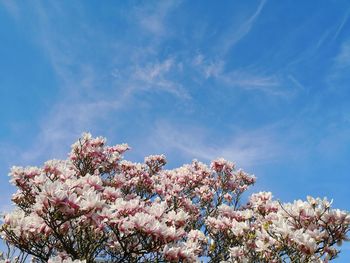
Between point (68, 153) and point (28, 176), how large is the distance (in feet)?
8.44

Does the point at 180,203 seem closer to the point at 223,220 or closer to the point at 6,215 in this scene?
the point at 223,220

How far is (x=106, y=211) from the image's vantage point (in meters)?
5.65

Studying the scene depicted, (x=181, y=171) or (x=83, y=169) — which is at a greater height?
(x=181, y=171)

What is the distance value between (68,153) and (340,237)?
7.44 metres

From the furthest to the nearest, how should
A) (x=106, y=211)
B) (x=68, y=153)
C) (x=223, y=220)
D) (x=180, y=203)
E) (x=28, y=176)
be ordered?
(x=180, y=203) < (x=68, y=153) < (x=223, y=220) < (x=28, y=176) < (x=106, y=211)

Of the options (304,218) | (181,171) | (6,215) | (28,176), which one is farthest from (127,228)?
(181,171)

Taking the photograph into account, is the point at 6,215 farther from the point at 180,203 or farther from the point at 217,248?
the point at 180,203

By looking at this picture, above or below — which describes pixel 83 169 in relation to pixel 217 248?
above

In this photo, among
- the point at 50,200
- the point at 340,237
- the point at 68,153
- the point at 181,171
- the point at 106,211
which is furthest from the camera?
the point at 181,171

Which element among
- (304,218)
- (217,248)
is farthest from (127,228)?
(217,248)

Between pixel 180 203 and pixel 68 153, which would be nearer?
pixel 68 153

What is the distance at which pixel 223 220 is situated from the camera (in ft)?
31.8

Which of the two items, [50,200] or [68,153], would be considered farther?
[68,153]

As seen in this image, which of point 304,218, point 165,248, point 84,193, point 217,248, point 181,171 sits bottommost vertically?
point 165,248
